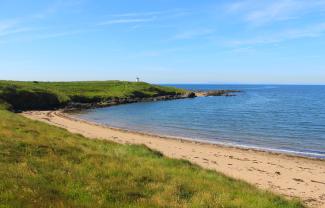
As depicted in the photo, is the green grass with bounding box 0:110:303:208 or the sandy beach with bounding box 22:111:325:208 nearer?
the green grass with bounding box 0:110:303:208

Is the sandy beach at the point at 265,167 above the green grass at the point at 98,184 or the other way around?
the other way around

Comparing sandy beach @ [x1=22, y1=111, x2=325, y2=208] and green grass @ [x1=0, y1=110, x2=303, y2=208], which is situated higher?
green grass @ [x1=0, y1=110, x2=303, y2=208]

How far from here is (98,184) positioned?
13.5 metres

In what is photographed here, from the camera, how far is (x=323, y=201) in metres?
19.4

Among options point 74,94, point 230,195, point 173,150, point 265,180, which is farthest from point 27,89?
point 230,195

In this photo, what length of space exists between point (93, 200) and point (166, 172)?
6.16m

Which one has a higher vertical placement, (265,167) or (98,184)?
(98,184)

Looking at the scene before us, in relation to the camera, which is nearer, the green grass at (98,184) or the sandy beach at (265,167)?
the green grass at (98,184)

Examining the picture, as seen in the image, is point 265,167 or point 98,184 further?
point 265,167

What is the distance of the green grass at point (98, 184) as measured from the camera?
11414 millimetres

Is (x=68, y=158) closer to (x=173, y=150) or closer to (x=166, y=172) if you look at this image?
(x=166, y=172)

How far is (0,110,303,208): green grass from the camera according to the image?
11414 mm

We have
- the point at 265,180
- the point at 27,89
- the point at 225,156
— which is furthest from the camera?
the point at 27,89

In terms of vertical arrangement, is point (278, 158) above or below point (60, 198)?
below
